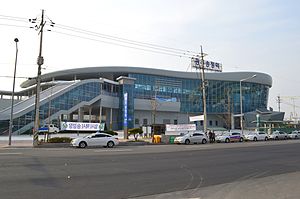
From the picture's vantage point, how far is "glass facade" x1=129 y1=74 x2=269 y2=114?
276 feet

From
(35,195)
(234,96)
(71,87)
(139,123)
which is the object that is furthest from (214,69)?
(35,195)

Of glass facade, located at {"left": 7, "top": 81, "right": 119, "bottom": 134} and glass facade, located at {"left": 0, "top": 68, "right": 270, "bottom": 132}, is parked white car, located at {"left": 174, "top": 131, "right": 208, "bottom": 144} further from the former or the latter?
glass facade, located at {"left": 0, "top": 68, "right": 270, "bottom": 132}

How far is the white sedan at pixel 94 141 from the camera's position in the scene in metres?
29.1

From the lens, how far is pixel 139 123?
274 feet

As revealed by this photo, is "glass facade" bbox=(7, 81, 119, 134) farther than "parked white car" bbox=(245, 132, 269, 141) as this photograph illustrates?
Yes

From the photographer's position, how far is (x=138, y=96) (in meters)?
81.8

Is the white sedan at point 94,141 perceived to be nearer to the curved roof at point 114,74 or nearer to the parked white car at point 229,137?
the parked white car at point 229,137

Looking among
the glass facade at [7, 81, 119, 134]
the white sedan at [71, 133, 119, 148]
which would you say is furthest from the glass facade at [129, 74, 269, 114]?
the white sedan at [71, 133, 119, 148]

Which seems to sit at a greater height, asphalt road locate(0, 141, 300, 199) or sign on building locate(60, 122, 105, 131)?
sign on building locate(60, 122, 105, 131)

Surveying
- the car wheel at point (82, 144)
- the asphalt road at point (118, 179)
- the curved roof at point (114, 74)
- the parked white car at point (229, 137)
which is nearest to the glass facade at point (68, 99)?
the curved roof at point (114, 74)

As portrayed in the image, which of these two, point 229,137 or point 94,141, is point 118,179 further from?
point 229,137

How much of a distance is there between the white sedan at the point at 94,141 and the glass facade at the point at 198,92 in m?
51.8

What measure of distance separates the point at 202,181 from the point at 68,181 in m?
4.66

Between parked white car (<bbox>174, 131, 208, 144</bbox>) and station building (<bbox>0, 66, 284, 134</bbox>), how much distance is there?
24032mm
